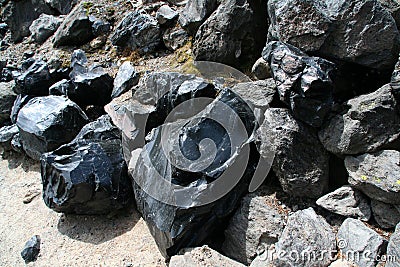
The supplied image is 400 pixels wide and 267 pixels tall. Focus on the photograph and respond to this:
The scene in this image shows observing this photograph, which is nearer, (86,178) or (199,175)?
(199,175)

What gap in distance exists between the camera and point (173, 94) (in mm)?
4141

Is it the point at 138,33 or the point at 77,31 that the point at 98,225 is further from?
the point at 77,31

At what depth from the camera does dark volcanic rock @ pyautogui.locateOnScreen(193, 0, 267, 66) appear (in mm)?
4344

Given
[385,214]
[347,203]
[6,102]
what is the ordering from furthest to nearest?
[6,102]
[347,203]
[385,214]

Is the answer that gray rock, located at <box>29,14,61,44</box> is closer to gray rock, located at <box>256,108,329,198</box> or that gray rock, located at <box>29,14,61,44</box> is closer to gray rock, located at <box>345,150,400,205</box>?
gray rock, located at <box>256,108,329,198</box>

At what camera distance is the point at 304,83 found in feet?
9.88

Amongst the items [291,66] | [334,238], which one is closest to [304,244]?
[334,238]

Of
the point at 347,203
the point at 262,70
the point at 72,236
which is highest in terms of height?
the point at 262,70

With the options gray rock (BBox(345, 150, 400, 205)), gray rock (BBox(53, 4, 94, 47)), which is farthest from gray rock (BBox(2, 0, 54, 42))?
gray rock (BBox(345, 150, 400, 205))

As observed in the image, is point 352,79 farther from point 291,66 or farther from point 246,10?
point 246,10

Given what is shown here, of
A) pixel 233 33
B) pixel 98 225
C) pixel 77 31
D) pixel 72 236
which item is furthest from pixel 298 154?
pixel 77 31

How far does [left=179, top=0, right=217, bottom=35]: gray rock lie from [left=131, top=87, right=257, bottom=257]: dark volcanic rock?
5.62 feet

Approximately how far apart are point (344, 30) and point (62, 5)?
6.29m

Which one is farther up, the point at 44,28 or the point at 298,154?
the point at 298,154
